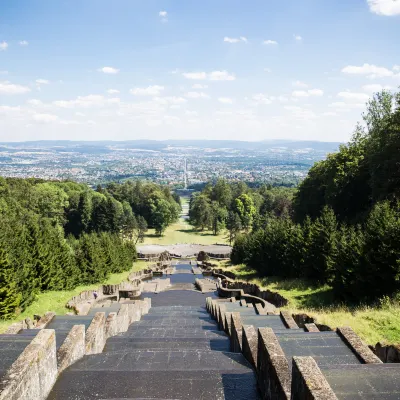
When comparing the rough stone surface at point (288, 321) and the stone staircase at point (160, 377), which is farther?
the rough stone surface at point (288, 321)

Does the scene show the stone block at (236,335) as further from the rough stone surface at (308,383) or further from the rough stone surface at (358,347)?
the rough stone surface at (308,383)

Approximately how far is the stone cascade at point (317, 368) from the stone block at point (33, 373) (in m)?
2.97

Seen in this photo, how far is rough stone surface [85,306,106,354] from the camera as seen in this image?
7.41m

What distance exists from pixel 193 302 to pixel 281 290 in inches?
230

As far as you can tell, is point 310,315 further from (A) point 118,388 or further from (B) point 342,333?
(A) point 118,388

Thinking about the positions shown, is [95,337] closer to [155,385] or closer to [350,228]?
[155,385]

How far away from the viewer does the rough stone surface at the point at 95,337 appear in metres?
7.41

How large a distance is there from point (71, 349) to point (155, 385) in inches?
75.9

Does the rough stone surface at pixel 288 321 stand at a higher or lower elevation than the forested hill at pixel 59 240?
higher

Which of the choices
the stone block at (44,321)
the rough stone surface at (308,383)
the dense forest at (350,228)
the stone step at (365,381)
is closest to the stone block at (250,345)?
the stone step at (365,381)

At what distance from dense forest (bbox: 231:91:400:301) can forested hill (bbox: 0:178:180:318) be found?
49.2 feet

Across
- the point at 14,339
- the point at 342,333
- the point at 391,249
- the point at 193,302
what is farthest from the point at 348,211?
the point at 14,339

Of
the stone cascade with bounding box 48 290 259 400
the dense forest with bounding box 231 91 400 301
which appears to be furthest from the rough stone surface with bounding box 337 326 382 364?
the dense forest with bounding box 231 91 400 301

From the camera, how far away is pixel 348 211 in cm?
4219
